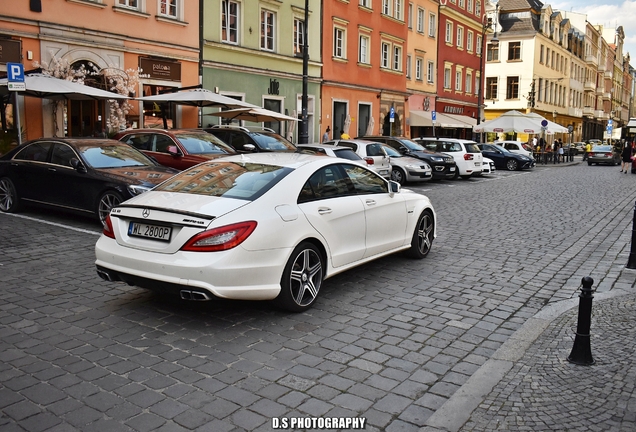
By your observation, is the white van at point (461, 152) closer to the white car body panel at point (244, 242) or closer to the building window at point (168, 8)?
the building window at point (168, 8)

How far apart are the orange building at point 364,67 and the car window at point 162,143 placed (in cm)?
1861

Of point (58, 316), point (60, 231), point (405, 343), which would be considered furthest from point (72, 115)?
point (405, 343)

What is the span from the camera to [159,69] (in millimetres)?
22375

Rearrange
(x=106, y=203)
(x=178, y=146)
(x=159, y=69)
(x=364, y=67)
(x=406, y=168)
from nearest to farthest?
(x=106, y=203), (x=178, y=146), (x=406, y=168), (x=159, y=69), (x=364, y=67)

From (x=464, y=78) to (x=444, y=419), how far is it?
49.5 metres

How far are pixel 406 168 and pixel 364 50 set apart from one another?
16.2 meters

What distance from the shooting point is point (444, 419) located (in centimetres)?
393

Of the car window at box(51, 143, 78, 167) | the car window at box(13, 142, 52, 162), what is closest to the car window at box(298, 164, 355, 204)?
the car window at box(51, 143, 78, 167)

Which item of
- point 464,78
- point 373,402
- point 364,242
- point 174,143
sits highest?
point 464,78

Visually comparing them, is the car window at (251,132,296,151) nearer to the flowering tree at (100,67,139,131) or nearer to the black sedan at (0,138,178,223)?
the black sedan at (0,138,178,223)

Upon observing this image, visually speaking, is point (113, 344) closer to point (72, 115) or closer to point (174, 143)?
point (174, 143)

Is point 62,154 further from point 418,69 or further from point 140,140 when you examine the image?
point 418,69

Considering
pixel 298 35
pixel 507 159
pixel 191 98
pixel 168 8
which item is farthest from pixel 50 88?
pixel 507 159

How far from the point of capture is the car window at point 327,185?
6.43 metres
